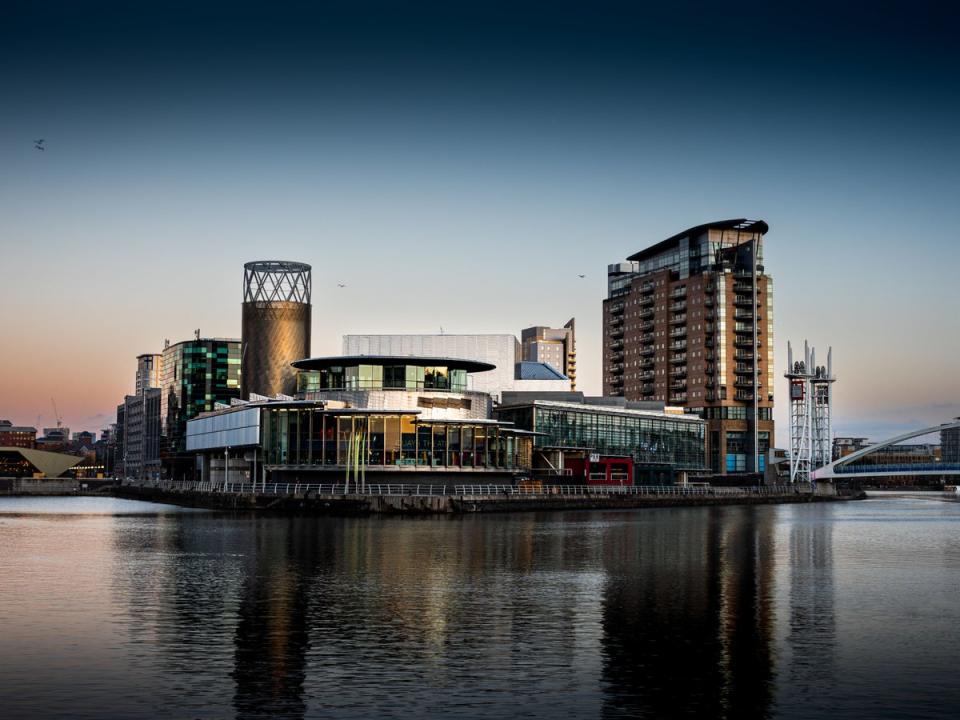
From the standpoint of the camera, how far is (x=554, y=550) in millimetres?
75000

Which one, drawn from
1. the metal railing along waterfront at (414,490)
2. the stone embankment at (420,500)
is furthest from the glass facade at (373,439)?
the stone embankment at (420,500)

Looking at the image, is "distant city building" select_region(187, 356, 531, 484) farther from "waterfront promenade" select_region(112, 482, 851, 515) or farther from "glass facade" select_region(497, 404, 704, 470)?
"glass facade" select_region(497, 404, 704, 470)

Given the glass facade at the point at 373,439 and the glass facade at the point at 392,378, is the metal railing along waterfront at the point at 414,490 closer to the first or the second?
the glass facade at the point at 373,439

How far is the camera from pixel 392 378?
144 metres

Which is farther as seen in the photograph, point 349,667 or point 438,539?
point 438,539

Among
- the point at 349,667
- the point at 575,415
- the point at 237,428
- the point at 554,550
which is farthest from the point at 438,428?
the point at 349,667

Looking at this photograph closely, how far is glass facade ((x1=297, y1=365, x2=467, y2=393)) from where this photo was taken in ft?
472

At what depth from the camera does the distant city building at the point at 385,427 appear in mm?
134250

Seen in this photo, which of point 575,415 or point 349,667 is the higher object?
point 575,415

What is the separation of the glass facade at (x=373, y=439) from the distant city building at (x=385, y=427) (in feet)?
0.38

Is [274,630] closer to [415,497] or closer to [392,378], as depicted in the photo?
[415,497]

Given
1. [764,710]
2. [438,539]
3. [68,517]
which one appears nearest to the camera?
[764,710]

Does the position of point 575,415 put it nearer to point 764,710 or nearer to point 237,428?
point 237,428

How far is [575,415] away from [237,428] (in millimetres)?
53986
